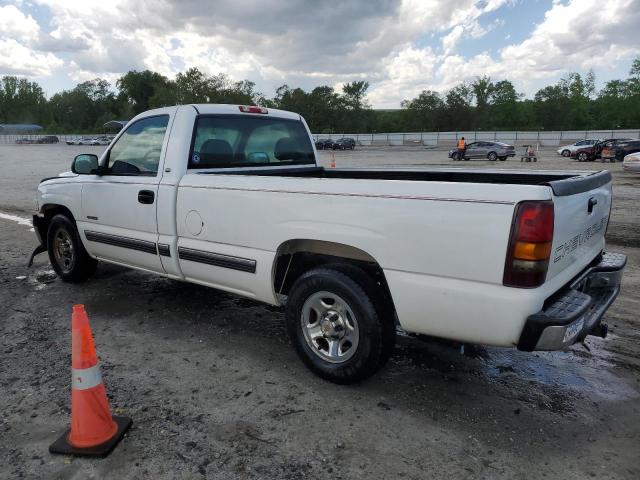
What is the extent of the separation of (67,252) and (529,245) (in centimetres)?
511

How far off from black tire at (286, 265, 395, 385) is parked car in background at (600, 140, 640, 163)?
29.8m

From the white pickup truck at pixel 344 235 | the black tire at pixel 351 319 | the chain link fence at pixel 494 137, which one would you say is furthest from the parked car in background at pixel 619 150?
the black tire at pixel 351 319

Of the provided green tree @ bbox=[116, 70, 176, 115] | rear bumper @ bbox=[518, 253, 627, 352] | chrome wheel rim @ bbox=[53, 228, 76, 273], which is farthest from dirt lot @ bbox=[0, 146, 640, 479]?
green tree @ bbox=[116, 70, 176, 115]

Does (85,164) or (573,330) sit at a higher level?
(85,164)

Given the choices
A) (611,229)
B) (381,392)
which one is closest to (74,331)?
(381,392)

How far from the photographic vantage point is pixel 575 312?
2.70m

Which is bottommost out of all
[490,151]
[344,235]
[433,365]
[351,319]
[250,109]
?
[433,365]

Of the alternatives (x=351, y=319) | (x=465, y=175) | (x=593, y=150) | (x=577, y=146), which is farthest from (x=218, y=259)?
(x=577, y=146)

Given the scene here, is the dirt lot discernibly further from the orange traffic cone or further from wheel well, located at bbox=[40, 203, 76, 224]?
wheel well, located at bbox=[40, 203, 76, 224]

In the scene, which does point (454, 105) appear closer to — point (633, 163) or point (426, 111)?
point (426, 111)

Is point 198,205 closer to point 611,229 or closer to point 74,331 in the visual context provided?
point 74,331

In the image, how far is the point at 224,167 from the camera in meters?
4.49

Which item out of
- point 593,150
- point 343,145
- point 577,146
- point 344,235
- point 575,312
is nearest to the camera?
point 575,312

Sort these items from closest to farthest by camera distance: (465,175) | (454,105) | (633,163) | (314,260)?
1. (314,260)
2. (465,175)
3. (633,163)
4. (454,105)
